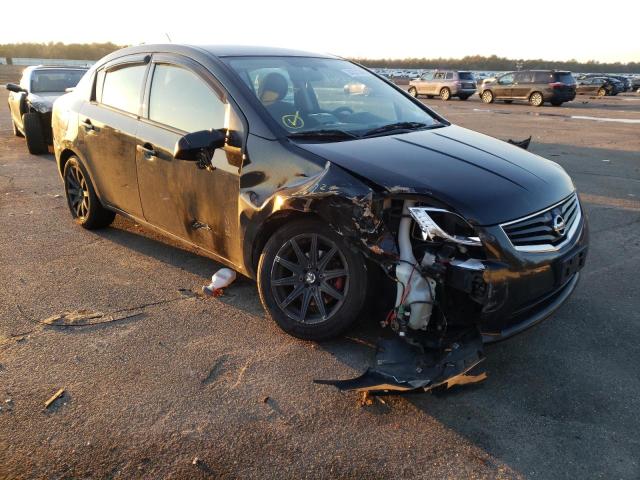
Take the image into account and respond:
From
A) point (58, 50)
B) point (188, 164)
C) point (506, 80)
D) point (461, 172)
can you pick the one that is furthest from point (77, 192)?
point (58, 50)

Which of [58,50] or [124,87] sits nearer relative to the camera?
[124,87]

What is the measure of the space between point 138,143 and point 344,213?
211cm

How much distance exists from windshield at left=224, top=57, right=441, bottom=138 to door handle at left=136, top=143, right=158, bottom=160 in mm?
888

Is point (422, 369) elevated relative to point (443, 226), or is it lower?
lower

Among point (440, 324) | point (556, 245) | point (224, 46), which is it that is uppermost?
point (224, 46)

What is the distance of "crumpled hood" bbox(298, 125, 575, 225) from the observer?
2.79 metres

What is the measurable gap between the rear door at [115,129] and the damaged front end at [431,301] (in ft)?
8.18

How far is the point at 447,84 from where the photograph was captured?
30.1 m

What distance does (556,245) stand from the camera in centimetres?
297

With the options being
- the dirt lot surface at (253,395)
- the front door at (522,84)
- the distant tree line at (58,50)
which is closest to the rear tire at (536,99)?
the front door at (522,84)

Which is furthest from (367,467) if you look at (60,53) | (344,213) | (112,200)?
(60,53)

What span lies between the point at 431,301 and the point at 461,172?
2.56ft

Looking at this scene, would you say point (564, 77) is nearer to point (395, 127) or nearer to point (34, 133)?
point (34, 133)

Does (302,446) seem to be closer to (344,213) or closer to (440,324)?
(440,324)
